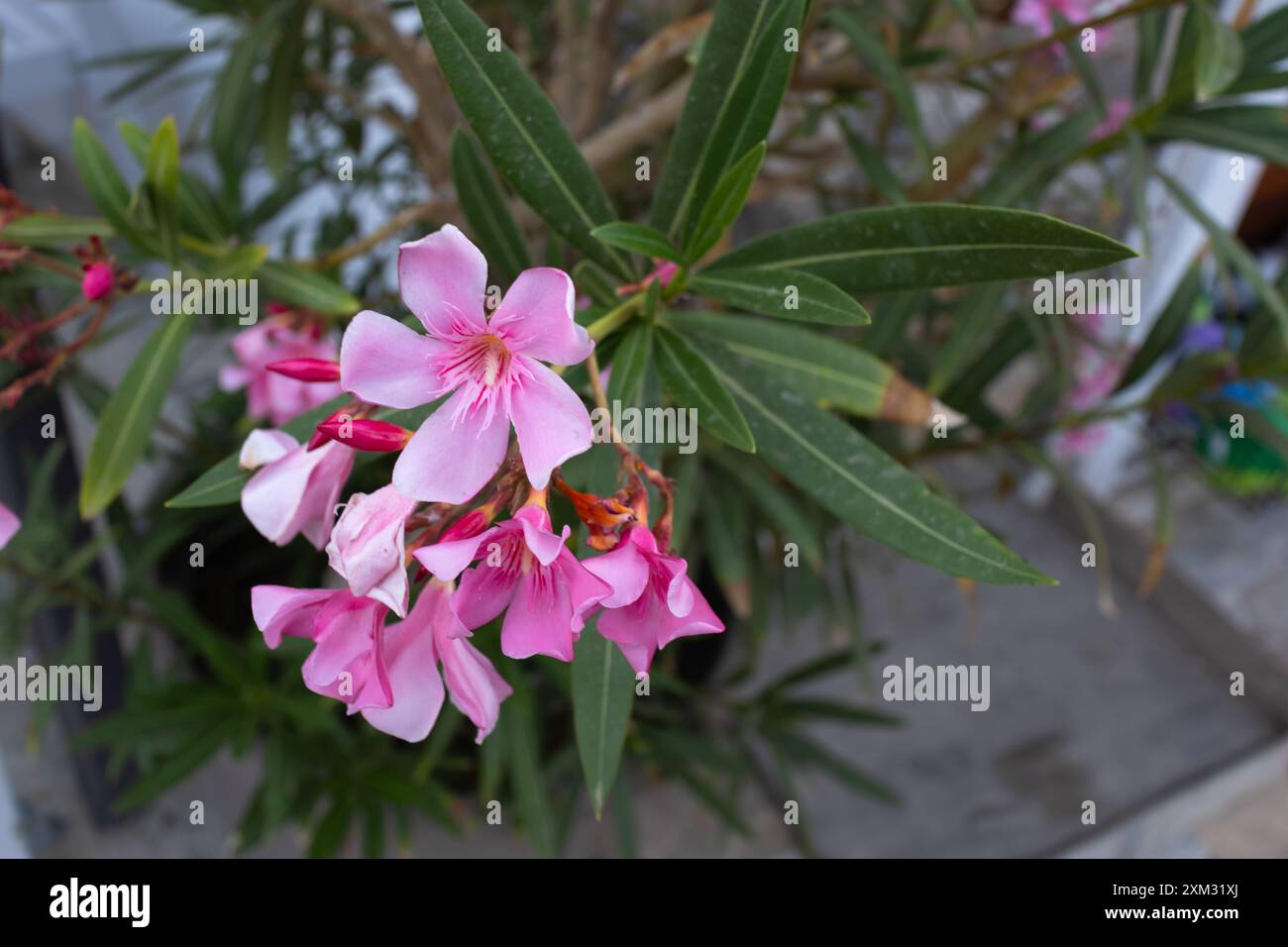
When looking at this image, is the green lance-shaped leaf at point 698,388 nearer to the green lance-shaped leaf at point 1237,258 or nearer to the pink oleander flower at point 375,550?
the pink oleander flower at point 375,550

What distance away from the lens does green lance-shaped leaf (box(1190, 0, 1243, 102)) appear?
81cm

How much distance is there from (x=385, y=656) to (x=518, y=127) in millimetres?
327

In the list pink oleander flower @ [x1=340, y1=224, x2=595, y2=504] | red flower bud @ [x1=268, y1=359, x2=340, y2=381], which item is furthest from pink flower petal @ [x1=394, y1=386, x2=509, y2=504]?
red flower bud @ [x1=268, y1=359, x2=340, y2=381]

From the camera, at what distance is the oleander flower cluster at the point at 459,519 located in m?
0.43

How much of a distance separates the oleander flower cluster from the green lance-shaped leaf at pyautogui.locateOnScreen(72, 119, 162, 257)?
383 millimetres

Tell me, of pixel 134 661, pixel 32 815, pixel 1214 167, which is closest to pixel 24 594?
pixel 134 661

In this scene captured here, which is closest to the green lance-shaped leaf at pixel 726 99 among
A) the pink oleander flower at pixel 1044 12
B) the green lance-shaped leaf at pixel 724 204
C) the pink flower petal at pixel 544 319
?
the green lance-shaped leaf at pixel 724 204

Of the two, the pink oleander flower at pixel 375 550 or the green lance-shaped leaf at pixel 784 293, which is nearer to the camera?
the pink oleander flower at pixel 375 550

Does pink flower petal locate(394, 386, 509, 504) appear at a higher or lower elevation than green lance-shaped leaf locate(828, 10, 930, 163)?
lower

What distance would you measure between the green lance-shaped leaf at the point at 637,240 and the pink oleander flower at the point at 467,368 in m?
0.13

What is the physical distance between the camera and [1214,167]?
1598 millimetres

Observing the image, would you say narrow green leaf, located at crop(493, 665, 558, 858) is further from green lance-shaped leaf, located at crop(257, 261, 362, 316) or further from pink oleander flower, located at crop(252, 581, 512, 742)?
pink oleander flower, located at crop(252, 581, 512, 742)

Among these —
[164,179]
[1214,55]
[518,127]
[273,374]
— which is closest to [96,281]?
[164,179]

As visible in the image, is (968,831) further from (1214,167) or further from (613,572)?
(613,572)
